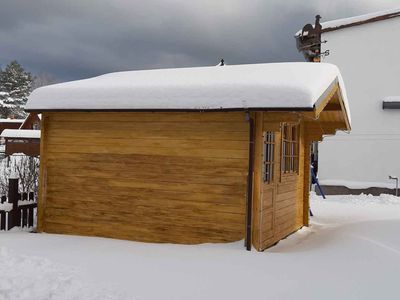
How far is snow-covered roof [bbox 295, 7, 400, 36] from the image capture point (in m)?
17.8

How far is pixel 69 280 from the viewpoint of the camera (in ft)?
16.6

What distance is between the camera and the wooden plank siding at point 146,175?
728cm

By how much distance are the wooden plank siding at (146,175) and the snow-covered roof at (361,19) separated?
42.9 ft

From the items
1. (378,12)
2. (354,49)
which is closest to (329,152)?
(354,49)

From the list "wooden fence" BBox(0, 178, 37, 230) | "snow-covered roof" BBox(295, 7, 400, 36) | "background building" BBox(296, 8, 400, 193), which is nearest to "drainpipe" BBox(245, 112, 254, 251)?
"wooden fence" BBox(0, 178, 37, 230)

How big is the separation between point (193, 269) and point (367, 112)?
47.4 ft

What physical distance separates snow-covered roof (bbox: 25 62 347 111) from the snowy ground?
2.25m

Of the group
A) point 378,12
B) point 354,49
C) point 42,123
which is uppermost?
point 378,12

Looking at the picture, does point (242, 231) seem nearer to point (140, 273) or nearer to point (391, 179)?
point (140, 273)

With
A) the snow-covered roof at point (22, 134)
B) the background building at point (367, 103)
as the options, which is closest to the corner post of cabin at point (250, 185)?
the background building at point (367, 103)

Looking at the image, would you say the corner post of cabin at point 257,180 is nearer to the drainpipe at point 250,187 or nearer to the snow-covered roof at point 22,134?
the drainpipe at point 250,187

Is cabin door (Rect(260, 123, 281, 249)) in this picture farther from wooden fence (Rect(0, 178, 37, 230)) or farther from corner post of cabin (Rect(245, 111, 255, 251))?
wooden fence (Rect(0, 178, 37, 230))

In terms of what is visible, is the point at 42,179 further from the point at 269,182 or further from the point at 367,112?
the point at 367,112

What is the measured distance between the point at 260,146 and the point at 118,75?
424 centimetres
